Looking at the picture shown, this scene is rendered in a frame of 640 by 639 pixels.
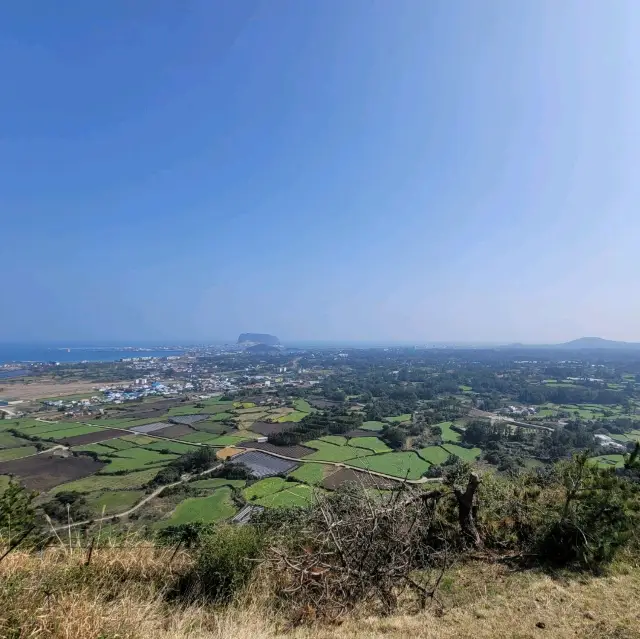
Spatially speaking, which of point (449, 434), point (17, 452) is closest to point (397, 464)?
point (449, 434)

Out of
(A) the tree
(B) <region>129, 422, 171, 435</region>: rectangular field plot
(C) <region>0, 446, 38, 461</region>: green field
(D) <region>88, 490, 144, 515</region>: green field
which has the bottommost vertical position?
(B) <region>129, 422, 171, 435</region>: rectangular field plot

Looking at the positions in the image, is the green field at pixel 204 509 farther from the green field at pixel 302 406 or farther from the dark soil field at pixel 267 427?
the green field at pixel 302 406

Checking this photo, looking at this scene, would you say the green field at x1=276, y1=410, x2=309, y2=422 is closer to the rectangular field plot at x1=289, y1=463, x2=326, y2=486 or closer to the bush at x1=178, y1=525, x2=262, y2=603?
the rectangular field plot at x1=289, y1=463, x2=326, y2=486

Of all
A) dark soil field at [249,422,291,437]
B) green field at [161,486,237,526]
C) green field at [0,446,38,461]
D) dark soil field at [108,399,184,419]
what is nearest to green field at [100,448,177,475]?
green field at [0,446,38,461]

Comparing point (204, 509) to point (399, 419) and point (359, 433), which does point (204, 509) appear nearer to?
point (359, 433)

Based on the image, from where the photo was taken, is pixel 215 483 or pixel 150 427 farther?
pixel 150 427

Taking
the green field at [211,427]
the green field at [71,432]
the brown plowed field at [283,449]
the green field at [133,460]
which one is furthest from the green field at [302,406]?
the green field at [71,432]

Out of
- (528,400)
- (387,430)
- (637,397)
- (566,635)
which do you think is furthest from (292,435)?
(637,397)
